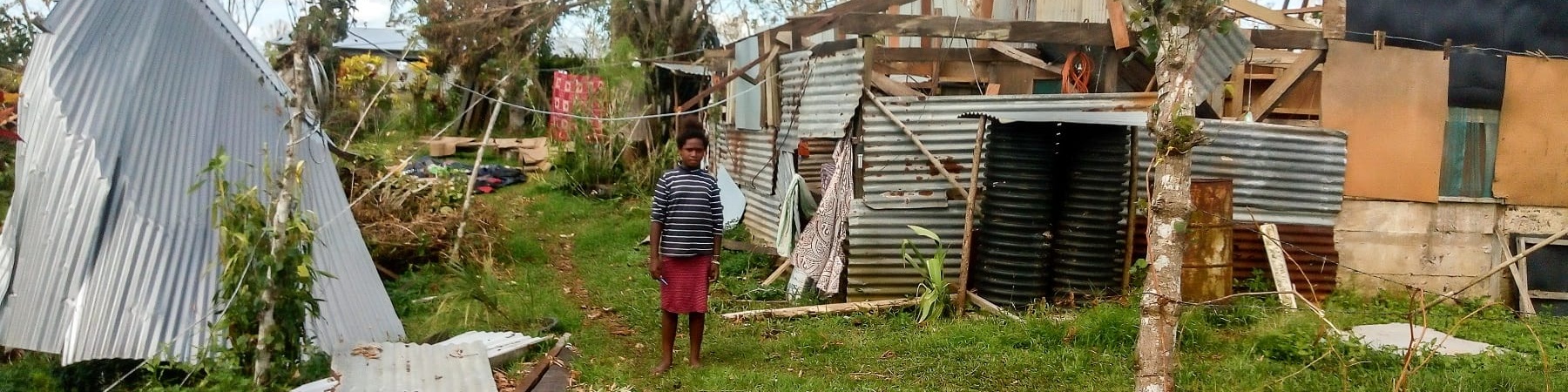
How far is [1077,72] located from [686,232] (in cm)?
383

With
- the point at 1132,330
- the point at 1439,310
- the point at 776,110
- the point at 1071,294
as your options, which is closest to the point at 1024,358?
Result: the point at 1132,330

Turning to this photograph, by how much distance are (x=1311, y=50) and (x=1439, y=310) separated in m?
1.99

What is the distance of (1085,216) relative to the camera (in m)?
7.20

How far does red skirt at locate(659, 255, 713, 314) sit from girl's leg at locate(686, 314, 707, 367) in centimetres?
9

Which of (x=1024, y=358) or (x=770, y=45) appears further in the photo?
(x=770, y=45)

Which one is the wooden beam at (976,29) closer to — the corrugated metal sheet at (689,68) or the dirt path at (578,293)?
the dirt path at (578,293)

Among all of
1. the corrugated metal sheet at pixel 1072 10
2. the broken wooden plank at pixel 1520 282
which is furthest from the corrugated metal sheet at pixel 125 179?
the broken wooden plank at pixel 1520 282

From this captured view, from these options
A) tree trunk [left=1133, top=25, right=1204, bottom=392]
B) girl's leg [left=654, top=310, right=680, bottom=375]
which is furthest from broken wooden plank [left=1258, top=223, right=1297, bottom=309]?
girl's leg [left=654, top=310, right=680, bottom=375]

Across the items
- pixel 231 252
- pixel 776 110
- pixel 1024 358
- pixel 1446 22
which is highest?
pixel 1446 22

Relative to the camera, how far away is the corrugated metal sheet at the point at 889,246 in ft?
25.1

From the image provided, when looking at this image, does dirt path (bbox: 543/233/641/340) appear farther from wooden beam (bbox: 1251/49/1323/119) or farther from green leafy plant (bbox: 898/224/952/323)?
wooden beam (bbox: 1251/49/1323/119)

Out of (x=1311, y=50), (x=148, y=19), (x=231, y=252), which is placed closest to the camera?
(x=231, y=252)

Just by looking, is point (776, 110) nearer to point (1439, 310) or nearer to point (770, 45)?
point (770, 45)

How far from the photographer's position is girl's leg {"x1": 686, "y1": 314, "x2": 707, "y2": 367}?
18.9 ft
